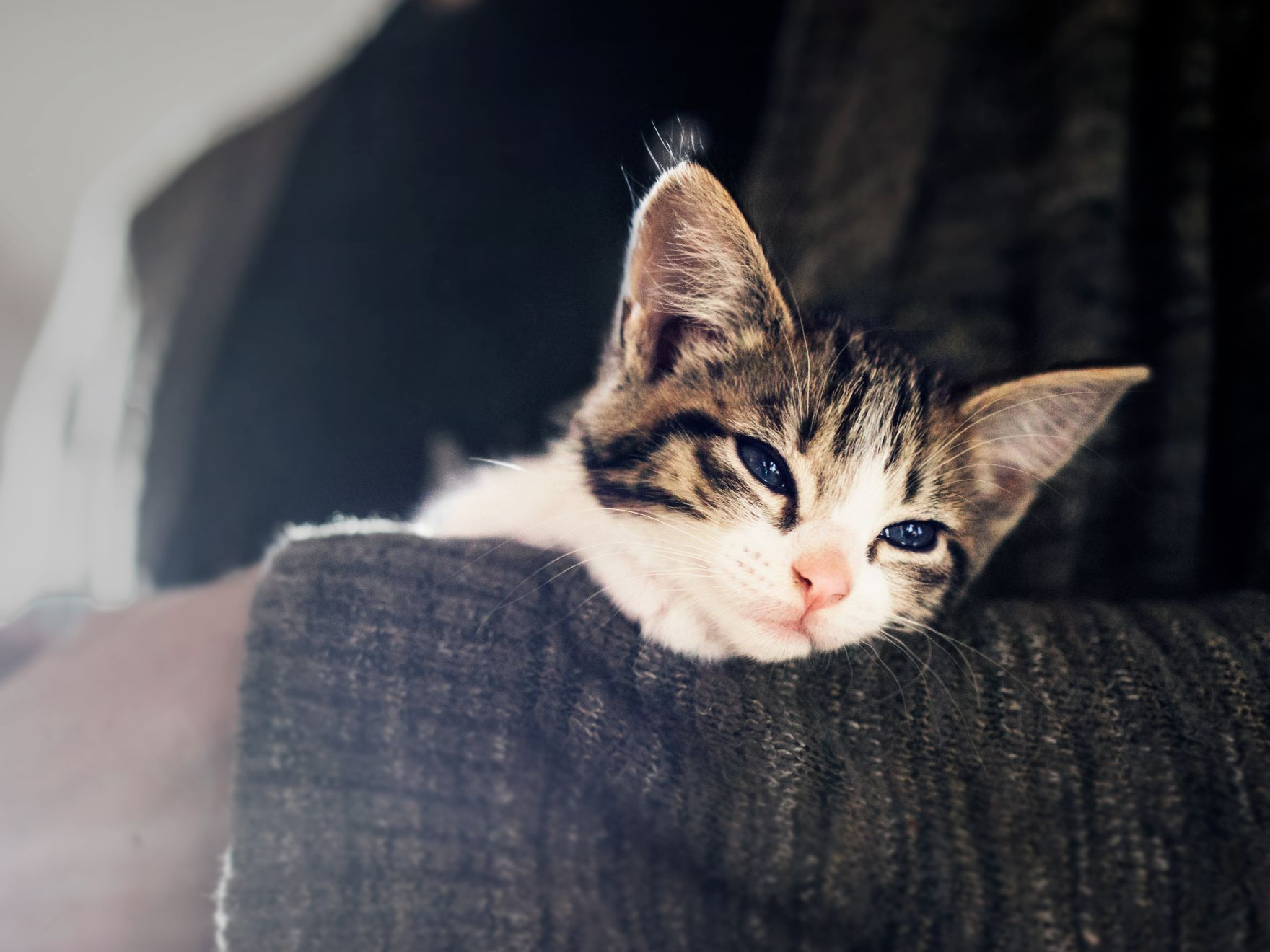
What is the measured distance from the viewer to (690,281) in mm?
606

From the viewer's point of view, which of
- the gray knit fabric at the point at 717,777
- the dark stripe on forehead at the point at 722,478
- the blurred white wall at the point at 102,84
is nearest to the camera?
the gray knit fabric at the point at 717,777

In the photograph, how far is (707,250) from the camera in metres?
0.58

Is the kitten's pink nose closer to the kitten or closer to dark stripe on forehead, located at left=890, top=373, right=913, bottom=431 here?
the kitten

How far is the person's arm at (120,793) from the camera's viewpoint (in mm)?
543

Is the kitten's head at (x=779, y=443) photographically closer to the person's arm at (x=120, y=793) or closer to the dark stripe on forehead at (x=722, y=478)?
the dark stripe on forehead at (x=722, y=478)

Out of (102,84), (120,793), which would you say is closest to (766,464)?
(120,793)

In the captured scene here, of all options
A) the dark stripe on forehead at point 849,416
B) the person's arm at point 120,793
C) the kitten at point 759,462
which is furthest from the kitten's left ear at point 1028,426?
the person's arm at point 120,793

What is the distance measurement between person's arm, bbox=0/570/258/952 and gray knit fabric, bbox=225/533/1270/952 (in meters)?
0.10

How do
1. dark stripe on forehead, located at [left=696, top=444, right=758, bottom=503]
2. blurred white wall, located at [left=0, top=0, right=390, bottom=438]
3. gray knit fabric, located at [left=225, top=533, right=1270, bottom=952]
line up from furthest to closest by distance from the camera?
blurred white wall, located at [left=0, top=0, right=390, bottom=438] < dark stripe on forehead, located at [left=696, top=444, right=758, bottom=503] < gray knit fabric, located at [left=225, top=533, right=1270, bottom=952]

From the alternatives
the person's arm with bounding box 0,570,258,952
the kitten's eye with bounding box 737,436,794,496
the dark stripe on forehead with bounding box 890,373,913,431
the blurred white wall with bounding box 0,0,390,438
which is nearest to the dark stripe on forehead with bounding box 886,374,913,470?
the dark stripe on forehead with bounding box 890,373,913,431

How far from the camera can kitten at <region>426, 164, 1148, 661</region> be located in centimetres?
54

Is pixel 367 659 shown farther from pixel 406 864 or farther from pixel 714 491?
pixel 714 491

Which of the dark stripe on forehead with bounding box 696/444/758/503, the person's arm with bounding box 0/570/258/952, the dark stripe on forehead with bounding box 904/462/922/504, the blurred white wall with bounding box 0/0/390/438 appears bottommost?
the person's arm with bounding box 0/570/258/952

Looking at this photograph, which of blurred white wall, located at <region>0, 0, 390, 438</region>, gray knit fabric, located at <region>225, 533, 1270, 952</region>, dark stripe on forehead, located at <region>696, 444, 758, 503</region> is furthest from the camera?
blurred white wall, located at <region>0, 0, 390, 438</region>
